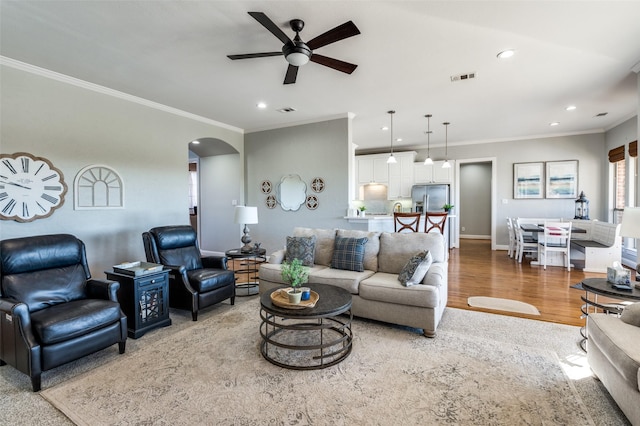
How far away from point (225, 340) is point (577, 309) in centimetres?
392

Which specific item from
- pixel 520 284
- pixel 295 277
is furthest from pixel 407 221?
pixel 295 277

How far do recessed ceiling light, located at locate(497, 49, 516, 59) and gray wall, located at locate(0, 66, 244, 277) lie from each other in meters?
4.68

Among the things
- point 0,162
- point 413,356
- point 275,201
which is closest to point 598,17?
point 413,356

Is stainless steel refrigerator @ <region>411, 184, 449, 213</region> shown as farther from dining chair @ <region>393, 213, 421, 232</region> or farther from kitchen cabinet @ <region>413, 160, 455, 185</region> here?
dining chair @ <region>393, 213, 421, 232</region>

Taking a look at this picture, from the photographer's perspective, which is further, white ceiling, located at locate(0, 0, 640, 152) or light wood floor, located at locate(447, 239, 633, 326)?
light wood floor, located at locate(447, 239, 633, 326)

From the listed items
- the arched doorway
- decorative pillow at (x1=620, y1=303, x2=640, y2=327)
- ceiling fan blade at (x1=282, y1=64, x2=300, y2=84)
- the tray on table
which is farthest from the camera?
the arched doorway

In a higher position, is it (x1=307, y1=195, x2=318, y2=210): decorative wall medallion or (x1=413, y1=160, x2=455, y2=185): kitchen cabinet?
(x1=413, y1=160, x2=455, y2=185): kitchen cabinet

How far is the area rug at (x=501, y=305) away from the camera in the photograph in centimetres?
354

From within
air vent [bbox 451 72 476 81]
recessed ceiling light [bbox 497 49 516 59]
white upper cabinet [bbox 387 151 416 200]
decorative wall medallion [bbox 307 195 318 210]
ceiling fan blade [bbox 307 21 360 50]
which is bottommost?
decorative wall medallion [bbox 307 195 318 210]

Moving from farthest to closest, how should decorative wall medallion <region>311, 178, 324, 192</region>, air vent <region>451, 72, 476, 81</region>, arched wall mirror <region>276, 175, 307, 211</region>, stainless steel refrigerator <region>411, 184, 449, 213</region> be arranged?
stainless steel refrigerator <region>411, 184, 449, 213</region>, arched wall mirror <region>276, 175, 307, 211</region>, decorative wall medallion <region>311, 178, 324, 192</region>, air vent <region>451, 72, 476, 81</region>

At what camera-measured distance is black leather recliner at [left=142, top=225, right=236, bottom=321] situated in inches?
133

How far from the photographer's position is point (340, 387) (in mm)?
2107

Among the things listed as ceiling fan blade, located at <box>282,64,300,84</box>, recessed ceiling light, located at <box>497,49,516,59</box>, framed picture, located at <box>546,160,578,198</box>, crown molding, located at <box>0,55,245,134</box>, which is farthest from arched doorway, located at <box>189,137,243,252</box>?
framed picture, located at <box>546,160,578,198</box>

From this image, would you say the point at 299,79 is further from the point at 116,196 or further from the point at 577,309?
the point at 577,309
